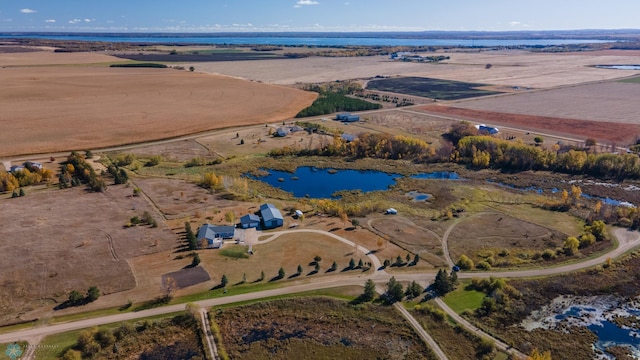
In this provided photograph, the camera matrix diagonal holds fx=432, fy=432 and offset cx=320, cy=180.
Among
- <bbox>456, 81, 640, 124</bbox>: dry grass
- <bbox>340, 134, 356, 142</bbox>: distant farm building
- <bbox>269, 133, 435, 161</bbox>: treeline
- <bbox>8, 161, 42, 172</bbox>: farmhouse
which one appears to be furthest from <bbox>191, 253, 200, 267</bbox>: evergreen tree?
<bbox>456, 81, 640, 124</bbox>: dry grass

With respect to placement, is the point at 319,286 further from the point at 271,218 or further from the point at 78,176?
the point at 78,176

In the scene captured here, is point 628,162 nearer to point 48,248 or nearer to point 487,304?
point 487,304

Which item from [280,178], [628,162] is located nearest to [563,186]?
[628,162]

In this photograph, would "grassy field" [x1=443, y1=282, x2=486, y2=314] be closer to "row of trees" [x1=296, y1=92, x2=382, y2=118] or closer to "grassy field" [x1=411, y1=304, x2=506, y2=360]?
"grassy field" [x1=411, y1=304, x2=506, y2=360]

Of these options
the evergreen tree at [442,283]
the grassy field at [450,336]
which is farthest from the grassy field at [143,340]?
the evergreen tree at [442,283]

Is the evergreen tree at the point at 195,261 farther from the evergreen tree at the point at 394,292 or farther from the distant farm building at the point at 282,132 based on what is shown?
the distant farm building at the point at 282,132
